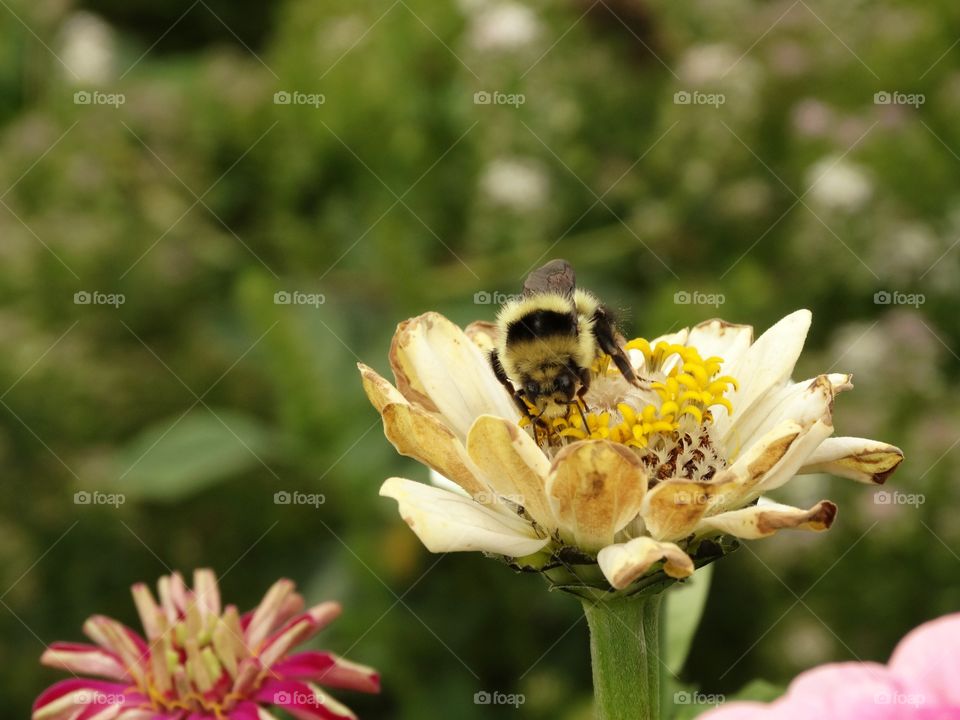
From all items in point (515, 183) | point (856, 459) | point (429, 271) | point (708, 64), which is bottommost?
point (856, 459)

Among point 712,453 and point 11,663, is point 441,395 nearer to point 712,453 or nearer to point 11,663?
point 712,453

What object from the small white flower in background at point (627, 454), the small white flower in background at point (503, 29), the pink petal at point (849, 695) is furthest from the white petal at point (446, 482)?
the small white flower in background at point (503, 29)

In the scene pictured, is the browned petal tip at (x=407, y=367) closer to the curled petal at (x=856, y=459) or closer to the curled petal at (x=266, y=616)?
the curled petal at (x=266, y=616)

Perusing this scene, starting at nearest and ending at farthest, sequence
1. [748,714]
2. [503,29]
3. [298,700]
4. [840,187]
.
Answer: [748,714] → [298,700] → [840,187] → [503,29]

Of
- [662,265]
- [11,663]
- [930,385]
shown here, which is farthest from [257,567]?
[930,385]

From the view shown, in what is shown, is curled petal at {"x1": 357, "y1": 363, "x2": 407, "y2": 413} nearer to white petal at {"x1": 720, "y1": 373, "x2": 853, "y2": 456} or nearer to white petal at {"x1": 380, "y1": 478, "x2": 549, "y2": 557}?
white petal at {"x1": 380, "y1": 478, "x2": 549, "y2": 557}

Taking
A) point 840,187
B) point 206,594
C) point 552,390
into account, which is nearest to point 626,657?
point 552,390

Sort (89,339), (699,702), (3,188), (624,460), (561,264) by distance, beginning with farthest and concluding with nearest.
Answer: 1. (3,188)
2. (89,339)
3. (561,264)
4. (699,702)
5. (624,460)

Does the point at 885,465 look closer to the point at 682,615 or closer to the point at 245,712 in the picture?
the point at 682,615
